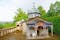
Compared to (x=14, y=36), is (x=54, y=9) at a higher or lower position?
higher

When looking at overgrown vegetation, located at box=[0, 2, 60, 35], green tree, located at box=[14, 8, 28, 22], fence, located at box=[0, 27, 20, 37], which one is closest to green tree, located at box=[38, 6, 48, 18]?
overgrown vegetation, located at box=[0, 2, 60, 35]

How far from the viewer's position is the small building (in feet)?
8.23

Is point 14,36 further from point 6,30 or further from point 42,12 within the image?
point 42,12

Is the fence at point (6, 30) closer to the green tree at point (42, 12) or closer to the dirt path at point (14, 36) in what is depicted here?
the dirt path at point (14, 36)

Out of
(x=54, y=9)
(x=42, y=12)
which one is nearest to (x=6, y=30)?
(x=42, y=12)

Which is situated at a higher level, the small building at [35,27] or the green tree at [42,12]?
the green tree at [42,12]

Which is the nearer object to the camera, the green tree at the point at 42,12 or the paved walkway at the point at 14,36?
the paved walkway at the point at 14,36

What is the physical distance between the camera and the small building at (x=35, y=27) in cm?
251

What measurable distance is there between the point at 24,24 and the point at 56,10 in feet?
1.61

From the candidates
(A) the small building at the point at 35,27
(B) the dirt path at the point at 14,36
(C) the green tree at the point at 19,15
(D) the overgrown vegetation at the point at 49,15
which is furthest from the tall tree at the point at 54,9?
(B) the dirt path at the point at 14,36

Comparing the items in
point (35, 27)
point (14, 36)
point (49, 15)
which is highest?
point (49, 15)

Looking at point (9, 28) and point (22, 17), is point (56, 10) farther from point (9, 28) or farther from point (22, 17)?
point (9, 28)

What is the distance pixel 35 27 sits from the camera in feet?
8.50

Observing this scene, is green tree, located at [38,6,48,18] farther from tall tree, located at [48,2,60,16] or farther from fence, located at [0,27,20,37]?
fence, located at [0,27,20,37]
